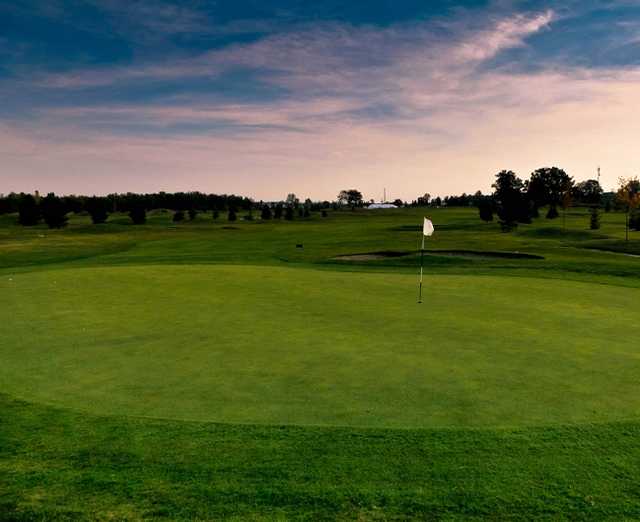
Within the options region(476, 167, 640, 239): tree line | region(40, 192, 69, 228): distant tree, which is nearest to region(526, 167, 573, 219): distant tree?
region(476, 167, 640, 239): tree line

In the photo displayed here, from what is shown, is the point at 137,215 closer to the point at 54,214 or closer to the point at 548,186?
the point at 54,214

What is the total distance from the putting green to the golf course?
0.04 m

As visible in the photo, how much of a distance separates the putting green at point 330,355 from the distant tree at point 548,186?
101 meters

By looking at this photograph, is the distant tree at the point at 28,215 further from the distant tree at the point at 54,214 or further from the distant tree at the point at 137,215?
the distant tree at the point at 137,215

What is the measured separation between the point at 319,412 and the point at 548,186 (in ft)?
388

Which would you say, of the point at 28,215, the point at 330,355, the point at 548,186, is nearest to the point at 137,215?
the point at 28,215

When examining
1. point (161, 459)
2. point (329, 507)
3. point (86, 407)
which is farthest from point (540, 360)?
point (86, 407)

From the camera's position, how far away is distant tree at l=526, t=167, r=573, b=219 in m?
109

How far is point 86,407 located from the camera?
23.5 ft

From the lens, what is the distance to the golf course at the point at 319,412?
528 cm

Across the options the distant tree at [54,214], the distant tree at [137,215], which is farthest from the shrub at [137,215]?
the distant tree at [54,214]

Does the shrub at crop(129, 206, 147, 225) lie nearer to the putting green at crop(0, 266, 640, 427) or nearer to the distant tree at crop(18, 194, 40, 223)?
the distant tree at crop(18, 194, 40, 223)

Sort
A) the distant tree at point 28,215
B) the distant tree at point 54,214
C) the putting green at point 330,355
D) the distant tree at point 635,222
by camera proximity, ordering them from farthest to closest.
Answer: the distant tree at point 28,215, the distant tree at point 54,214, the distant tree at point 635,222, the putting green at point 330,355

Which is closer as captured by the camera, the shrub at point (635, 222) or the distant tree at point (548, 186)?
the shrub at point (635, 222)
